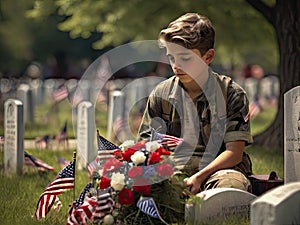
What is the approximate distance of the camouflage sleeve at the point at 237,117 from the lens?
649cm

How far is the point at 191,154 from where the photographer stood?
6660mm

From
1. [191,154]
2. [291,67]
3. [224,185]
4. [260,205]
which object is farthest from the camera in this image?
[291,67]

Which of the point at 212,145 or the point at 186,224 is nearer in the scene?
the point at 186,224

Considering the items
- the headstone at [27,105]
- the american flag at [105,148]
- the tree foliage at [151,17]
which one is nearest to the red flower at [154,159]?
the american flag at [105,148]

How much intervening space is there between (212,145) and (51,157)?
5.99 m

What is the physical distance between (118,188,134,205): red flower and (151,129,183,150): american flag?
0.69 meters

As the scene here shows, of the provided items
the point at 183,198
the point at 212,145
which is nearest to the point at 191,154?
A: the point at 212,145

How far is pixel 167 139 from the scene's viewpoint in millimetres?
6484

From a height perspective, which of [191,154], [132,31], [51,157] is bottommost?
[51,157]

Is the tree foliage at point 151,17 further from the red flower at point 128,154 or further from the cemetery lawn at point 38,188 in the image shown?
the red flower at point 128,154

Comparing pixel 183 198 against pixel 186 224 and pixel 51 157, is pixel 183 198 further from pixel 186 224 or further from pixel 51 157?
pixel 51 157

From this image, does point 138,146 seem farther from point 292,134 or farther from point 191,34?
point 292,134

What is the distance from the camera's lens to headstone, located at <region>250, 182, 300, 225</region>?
4.85 meters

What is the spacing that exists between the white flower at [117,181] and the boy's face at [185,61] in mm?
1151
